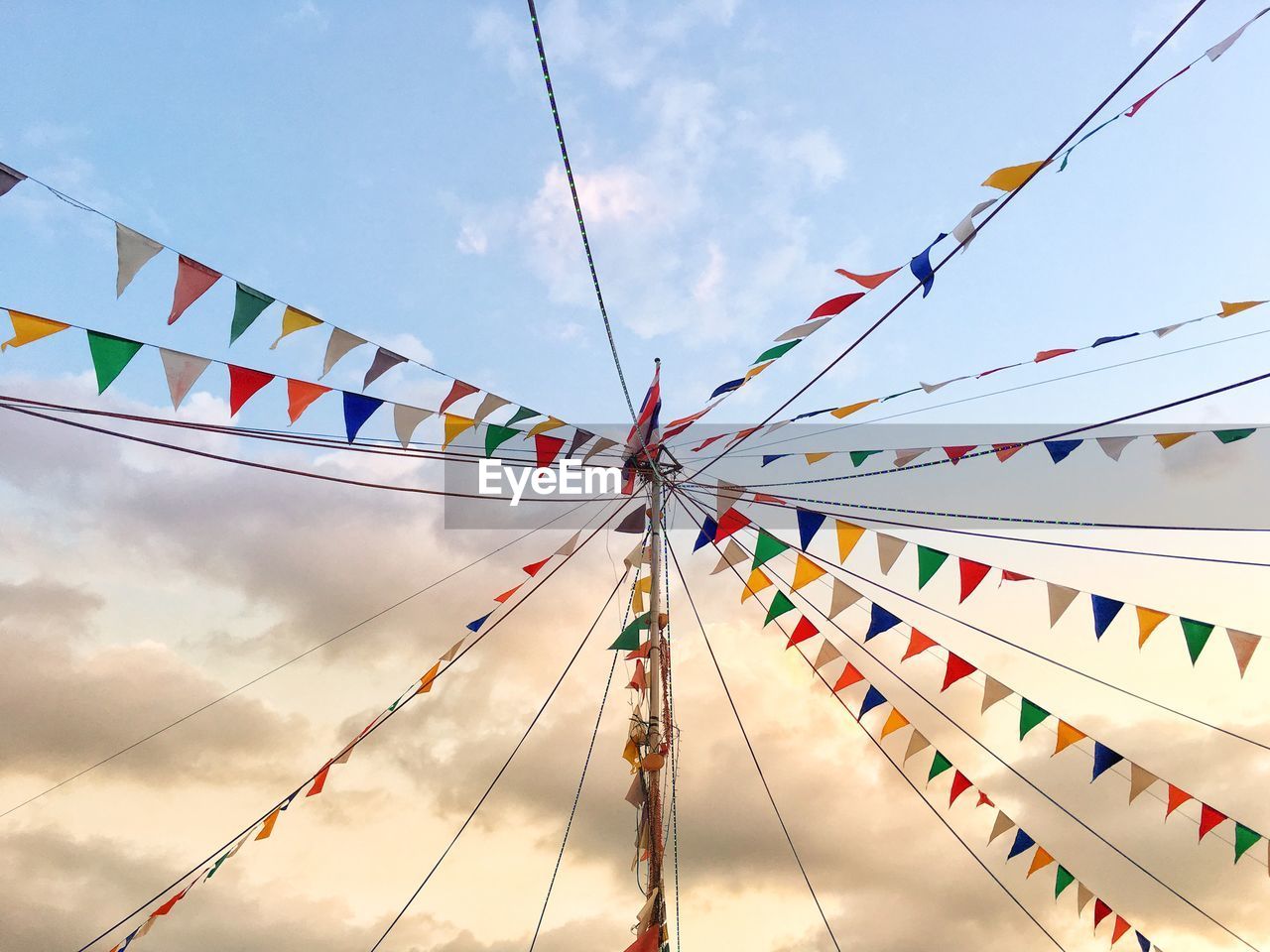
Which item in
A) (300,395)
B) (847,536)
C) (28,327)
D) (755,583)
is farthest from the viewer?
(755,583)

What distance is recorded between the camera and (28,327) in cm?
496

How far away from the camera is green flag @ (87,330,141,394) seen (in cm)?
512

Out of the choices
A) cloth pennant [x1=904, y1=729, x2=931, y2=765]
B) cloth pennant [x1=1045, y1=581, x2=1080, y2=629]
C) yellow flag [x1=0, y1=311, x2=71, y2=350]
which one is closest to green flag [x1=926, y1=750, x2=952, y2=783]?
cloth pennant [x1=904, y1=729, x2=931, y2=765]

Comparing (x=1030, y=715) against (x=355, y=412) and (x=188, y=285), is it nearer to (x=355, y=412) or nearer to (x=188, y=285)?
(x=355, y=412)

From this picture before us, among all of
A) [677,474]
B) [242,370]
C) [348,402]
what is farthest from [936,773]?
[242,370]

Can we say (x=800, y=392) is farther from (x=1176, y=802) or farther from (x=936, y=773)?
(x=1176, y=802)

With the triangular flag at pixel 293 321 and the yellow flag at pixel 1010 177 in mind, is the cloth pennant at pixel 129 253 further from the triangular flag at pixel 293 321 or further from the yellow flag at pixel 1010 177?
the yellow flag at pixel 1010 177

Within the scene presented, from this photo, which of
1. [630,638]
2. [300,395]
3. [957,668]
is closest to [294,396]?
[300,395]

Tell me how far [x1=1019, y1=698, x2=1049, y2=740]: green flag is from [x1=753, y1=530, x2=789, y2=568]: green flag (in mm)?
2508

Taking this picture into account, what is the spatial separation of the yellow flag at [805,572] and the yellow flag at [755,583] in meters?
1.17

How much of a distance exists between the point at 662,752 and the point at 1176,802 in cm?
448

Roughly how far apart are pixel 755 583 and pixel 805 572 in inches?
51.8

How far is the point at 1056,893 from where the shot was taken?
28.0 ft

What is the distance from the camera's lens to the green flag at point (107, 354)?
5.12 meters
